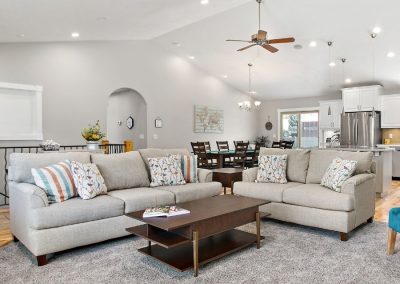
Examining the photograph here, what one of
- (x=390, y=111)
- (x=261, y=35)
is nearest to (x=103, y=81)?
(x=261, y=35)

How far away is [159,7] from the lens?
5.62m

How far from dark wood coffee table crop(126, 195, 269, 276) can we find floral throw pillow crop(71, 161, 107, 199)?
73 centimetres

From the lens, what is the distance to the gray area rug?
8.41 feet

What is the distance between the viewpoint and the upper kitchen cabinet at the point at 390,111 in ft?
26.8

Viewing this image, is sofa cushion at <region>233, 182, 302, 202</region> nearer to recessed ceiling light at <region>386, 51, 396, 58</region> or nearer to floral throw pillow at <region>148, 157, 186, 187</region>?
floral throw pillow at <region>148, 157, 186, 187</region>

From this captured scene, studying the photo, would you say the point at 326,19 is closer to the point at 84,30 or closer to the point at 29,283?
the point at 84,30

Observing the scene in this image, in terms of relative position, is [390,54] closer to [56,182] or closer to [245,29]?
[245,29]

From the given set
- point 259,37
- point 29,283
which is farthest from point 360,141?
point 29,283

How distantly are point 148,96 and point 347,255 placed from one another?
259 inches

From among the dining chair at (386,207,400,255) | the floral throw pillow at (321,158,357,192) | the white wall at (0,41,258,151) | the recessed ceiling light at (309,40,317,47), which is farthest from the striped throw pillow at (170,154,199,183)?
the recessed ceiling light at (309,40,317,47)

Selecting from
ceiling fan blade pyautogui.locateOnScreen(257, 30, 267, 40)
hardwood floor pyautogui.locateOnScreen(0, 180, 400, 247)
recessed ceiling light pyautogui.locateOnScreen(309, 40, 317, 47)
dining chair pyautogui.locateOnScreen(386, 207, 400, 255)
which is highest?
recessed ceiling light pyautogui.locateOnScreen(309, 40, 317, 47)

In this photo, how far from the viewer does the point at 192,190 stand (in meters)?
4.11

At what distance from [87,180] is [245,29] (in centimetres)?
505

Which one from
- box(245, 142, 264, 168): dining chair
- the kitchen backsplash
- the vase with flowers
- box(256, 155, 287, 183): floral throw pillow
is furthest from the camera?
the kitchen backsplash
